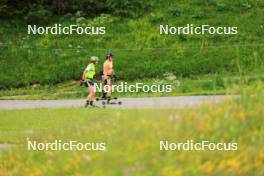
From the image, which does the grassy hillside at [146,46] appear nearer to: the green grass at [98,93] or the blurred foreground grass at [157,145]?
the green grass at [98,93]

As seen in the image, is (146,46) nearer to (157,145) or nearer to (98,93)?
(98,93)

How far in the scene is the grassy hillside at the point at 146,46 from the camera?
3131 cm

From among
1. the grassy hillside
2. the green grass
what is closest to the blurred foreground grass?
the green grass

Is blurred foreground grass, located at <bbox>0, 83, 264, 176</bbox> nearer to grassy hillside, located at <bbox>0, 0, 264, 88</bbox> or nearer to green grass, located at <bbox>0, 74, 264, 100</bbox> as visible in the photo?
green grass, located at <bbox>0, 74, 264, 100</bbox>

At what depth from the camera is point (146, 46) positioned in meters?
33.3

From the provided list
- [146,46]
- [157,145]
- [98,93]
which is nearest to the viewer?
[157,145]

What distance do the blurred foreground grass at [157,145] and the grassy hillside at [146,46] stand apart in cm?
2023

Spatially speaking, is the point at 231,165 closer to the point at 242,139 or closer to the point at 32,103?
the point at 242,139

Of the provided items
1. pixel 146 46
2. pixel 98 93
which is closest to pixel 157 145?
pixel 98 93

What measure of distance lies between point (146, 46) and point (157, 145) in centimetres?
2593

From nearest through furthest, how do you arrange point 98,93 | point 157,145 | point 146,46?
point 157,145, point 98,93, point 146,46

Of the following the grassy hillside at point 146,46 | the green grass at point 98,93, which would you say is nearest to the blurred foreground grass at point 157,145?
the green grass at point 98,93

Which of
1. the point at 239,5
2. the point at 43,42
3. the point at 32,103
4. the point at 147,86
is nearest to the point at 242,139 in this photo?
the point at 32,103

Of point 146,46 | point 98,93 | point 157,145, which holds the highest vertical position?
point 146,46
